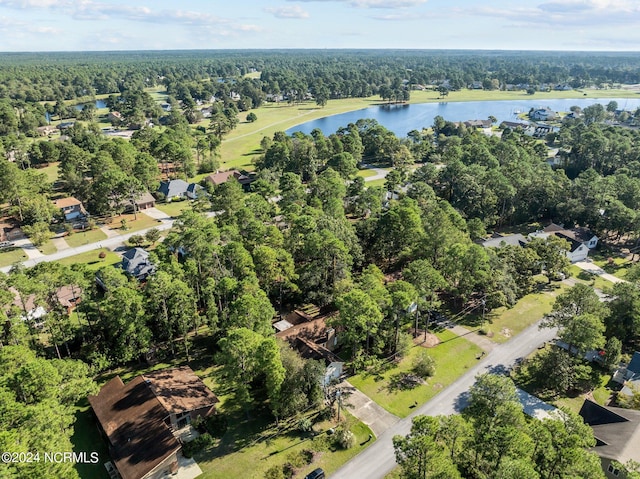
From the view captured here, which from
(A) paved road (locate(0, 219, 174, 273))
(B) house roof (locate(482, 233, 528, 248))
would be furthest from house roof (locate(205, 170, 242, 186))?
(B) house roof (locate(482, 233, 528, 248))

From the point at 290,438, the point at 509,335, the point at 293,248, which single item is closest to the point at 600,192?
the point at 509,335

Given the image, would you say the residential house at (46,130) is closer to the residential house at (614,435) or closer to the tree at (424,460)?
the tree at (424,460)

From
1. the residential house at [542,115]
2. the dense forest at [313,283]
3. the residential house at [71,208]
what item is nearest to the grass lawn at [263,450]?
the dense forest at [313,283]

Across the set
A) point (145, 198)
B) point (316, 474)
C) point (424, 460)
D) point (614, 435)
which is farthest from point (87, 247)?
point (614, 435)

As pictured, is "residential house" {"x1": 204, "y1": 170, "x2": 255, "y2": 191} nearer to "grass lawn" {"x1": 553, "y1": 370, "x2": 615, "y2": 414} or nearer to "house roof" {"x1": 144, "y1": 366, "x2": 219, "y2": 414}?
"house roof" {"x1": 144, "y1": 366, "x2": 219, "y2": 414}

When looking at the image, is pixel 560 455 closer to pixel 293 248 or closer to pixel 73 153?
pixel 293 248

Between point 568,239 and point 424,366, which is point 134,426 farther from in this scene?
point 568,239
